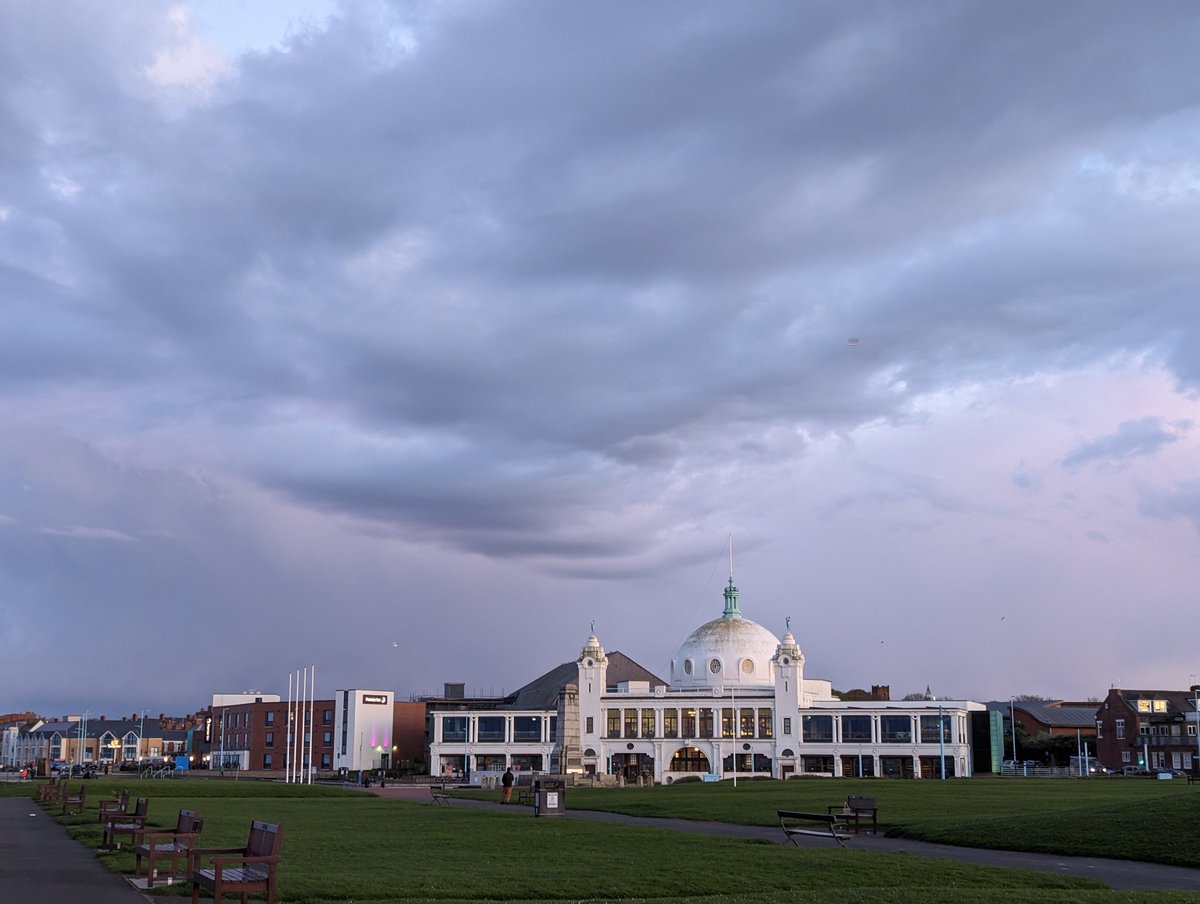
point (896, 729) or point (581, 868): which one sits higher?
point (896, 729)

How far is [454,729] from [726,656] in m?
30.4

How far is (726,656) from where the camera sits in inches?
5369

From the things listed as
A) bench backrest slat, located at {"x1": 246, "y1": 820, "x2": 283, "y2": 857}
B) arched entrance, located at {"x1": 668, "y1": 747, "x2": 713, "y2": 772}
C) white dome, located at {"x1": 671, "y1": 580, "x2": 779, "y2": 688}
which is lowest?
arched entrance, located at {"x1": 668, "y1": 747, "x2": 713, "y2": 772}

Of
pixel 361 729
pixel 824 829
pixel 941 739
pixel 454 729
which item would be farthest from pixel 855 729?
pixel 824 829

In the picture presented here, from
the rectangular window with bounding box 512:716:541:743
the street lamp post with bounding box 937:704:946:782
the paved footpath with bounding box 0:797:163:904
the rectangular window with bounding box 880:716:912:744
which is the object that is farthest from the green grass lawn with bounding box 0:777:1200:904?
the rectangular window with bounding box 512:716:541:743

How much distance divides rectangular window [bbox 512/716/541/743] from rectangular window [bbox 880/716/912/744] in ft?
117

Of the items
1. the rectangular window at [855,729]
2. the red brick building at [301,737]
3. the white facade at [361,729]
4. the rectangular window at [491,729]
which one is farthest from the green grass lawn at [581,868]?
the red brick building at [301,737]

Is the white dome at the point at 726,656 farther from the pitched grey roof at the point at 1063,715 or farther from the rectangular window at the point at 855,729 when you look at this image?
the pitched grey roof at the point at 1063,715

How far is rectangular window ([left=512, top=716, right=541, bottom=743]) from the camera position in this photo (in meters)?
132

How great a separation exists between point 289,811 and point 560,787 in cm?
1152

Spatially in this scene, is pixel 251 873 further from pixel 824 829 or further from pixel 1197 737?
A: pixel 1197 737

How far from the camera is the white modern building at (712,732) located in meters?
126

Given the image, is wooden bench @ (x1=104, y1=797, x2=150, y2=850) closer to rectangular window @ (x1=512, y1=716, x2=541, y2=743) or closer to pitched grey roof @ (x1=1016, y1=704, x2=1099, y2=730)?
rectangular window @ (x1=512, y1=716, x2=541, y2=743)

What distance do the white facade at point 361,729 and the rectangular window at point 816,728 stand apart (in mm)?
46515
